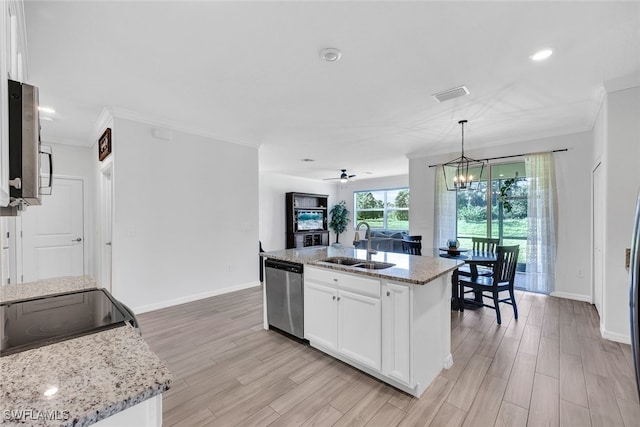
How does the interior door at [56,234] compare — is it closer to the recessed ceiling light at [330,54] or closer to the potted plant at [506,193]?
the recessed ceiling light at [330,54]

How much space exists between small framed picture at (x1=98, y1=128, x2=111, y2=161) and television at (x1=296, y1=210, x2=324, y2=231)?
5333mm

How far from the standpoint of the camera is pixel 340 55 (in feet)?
7.33

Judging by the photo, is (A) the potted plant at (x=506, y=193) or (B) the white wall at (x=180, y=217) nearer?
(B) the white wall at (x=180, y=217)

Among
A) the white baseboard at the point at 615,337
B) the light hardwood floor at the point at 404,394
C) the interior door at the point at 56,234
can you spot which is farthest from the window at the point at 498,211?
the interior door at the point at 56,234

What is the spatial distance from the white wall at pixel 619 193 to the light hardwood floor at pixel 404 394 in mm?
361

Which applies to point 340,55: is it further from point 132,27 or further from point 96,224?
point 96,224

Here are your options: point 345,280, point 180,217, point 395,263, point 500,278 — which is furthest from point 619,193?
point 180,217

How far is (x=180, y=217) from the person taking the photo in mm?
3938

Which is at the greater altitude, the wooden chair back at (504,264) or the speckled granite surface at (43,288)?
the speckled granite surface at (43,288)

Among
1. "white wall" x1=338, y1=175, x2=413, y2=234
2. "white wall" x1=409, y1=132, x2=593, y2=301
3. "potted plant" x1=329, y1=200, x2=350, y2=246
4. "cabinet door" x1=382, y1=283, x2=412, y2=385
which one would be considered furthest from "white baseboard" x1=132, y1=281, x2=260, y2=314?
"white wall" x1=338, y1=175, x2=413, y2=234

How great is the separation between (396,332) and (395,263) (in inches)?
25.1

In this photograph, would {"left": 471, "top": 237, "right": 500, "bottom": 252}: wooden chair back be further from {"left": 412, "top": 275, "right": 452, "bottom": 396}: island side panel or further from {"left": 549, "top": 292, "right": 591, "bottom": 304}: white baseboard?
{"left": 412, "top": 275, "right": 452, "bottom": 396}: island side panel

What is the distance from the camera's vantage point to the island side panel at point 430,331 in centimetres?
200

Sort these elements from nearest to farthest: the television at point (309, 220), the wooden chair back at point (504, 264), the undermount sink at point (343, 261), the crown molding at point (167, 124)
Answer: the undermount sink at point (343, 261), the wooden chair back at point (504, 264), the crown molding at point (167, 124), the television at point (309, 220)
